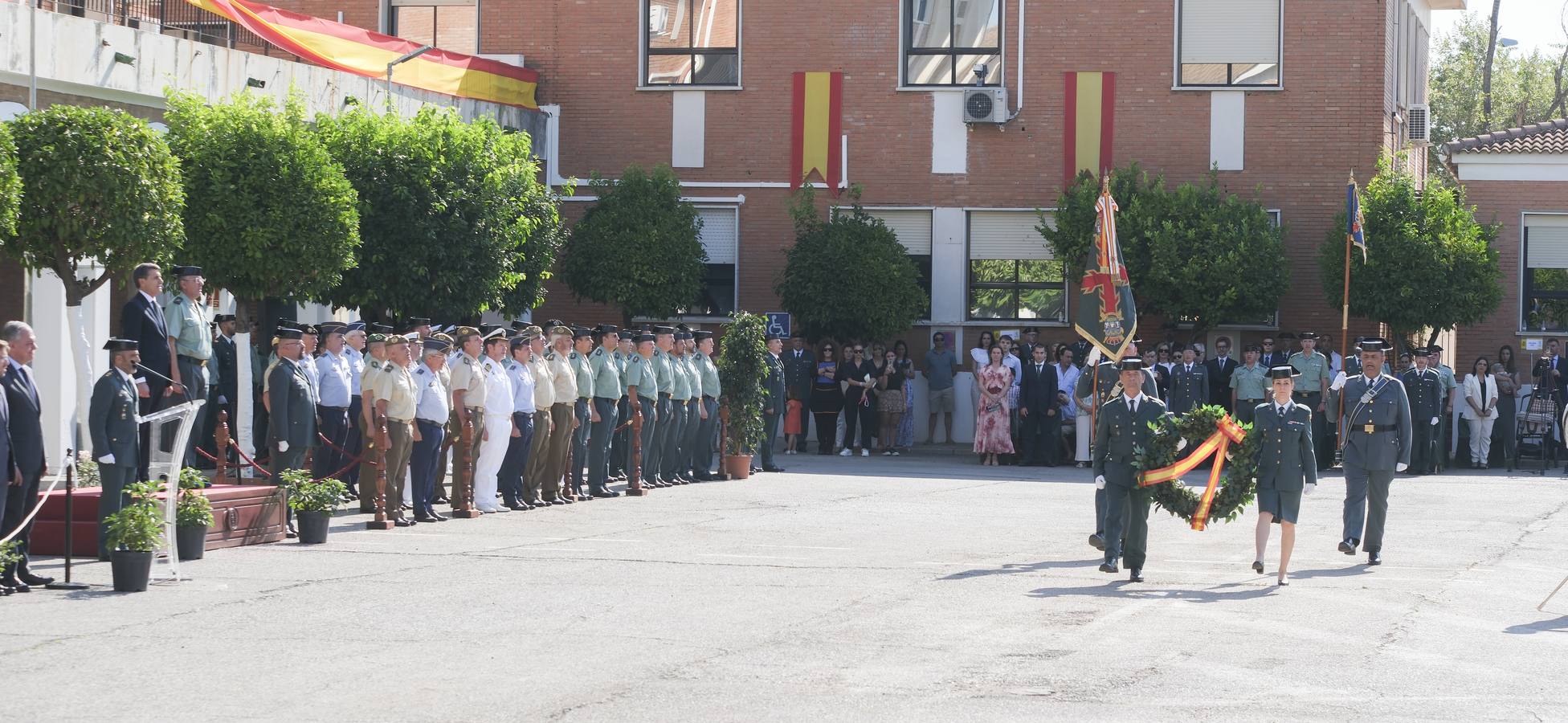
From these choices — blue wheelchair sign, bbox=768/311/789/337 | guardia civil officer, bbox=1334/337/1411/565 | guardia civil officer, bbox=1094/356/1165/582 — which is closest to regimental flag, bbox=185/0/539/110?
blue wheelchair sign, bbox=768/311/789/337

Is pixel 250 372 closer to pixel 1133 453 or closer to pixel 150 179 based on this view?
pixel 150 179

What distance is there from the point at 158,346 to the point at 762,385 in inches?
414

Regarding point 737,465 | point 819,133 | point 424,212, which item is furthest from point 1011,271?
point 424,212

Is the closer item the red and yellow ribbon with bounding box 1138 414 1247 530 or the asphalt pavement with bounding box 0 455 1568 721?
the asphalt pavement with bounding box 0 455 1568 721

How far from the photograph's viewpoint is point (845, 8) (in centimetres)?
3266

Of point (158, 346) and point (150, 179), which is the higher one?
point (150, 179)

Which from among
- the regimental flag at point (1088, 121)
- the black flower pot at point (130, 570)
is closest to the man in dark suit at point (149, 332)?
the black flower pot at point (130, 570)

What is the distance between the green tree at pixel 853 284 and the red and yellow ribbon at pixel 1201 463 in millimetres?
15621

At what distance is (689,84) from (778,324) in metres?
5.57

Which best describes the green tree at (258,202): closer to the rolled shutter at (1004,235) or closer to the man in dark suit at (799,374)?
the man in dark suit at (799,374)

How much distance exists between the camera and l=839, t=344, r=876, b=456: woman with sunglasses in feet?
95.3

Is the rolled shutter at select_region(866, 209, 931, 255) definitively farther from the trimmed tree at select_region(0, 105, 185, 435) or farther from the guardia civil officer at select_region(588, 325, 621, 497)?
the trimmed tree at select_region(0, 105, 185, 435)

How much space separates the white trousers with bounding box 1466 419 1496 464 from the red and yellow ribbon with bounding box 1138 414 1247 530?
1547 centimetres

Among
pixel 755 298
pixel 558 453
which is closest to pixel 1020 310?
pixel 755 298
